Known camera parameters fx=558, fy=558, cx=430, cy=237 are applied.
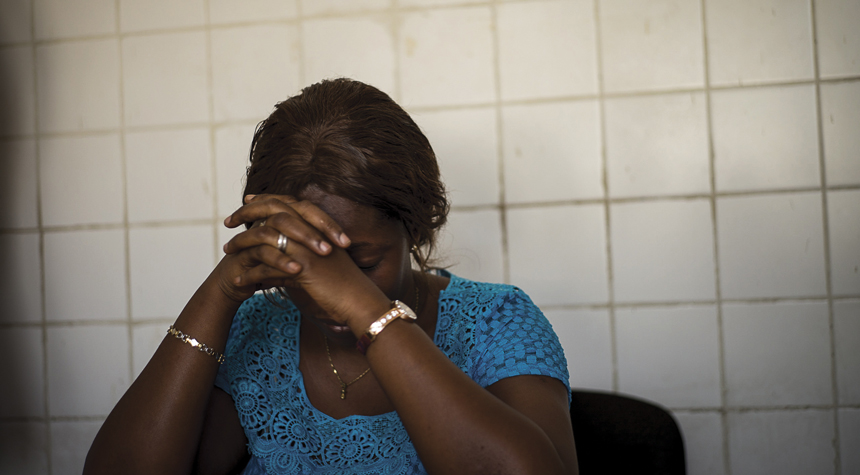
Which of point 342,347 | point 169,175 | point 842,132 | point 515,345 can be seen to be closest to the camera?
point 515,345

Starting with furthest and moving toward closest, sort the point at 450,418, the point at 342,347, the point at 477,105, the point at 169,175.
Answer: the point at 169,175 < the point at 477,105 < the point at 342,347 < the point at 450,418

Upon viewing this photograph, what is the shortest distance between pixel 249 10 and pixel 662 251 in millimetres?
1321

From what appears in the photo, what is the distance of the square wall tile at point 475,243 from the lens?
59.6 inches

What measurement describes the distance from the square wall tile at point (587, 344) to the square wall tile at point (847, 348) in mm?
564

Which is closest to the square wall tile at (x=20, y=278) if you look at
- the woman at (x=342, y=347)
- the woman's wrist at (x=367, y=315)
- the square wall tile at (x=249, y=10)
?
the square wall tile at (x=249, y=10)

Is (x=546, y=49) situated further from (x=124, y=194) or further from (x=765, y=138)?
(x=124, y=194)

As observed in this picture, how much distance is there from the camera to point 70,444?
1.64 meters

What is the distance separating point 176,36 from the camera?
63.8 inches

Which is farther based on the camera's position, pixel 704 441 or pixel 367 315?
pixel 704 441

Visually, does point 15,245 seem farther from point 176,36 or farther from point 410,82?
point 410,82

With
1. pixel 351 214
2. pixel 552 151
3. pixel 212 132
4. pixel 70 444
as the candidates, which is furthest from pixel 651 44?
pixel 70 444

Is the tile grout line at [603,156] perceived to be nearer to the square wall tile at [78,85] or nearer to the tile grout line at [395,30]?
the tile grout line at [395,30]

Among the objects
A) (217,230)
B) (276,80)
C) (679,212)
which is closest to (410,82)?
(276,80)

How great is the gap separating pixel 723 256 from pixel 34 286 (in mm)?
1949
